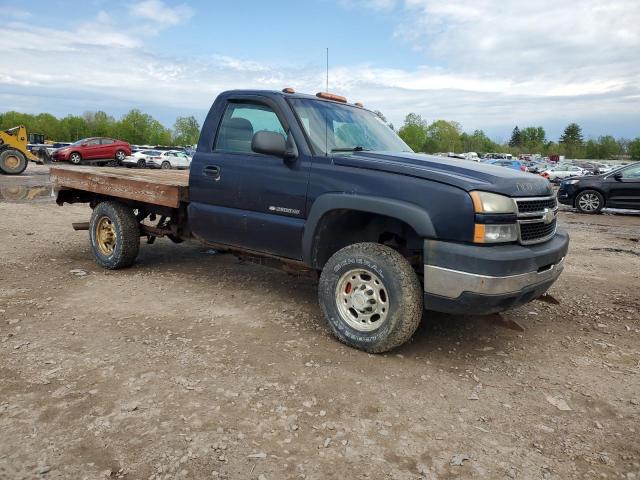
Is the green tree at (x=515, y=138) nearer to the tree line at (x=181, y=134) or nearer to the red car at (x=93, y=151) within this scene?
the tree line at (x=181, y=134)

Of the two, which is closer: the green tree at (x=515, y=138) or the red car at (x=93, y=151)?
the red car at (x=93, y=151)

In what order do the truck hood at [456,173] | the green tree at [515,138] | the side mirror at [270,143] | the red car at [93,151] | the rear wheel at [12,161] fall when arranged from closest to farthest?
1. the truck hood at [456,173]
2. the side mirror at [270,143]
3. the rear wheel at [12,161]
4. the red car at [93,151]
5. the green tree at [515,138]

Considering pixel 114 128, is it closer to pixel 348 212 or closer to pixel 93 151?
pixel 93 151

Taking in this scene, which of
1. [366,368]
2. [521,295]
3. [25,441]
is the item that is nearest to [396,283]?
[366,368]

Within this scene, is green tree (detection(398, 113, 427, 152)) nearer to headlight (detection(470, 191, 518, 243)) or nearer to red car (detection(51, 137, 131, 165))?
red car (detection(51, 137, 131, 165))

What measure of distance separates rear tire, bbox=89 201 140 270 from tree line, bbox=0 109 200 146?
97702 millimetres

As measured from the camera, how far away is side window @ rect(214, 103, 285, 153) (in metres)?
4.67

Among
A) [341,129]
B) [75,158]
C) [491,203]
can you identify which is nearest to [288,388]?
[491,203]

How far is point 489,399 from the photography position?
333 cm

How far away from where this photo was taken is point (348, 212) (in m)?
4.12

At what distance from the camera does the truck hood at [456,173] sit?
3539 millimetres

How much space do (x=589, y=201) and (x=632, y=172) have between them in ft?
4.06

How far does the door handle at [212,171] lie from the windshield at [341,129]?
98 cm

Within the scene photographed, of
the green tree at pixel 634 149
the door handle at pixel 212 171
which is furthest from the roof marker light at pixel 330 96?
the green tree at pixel 634 149
